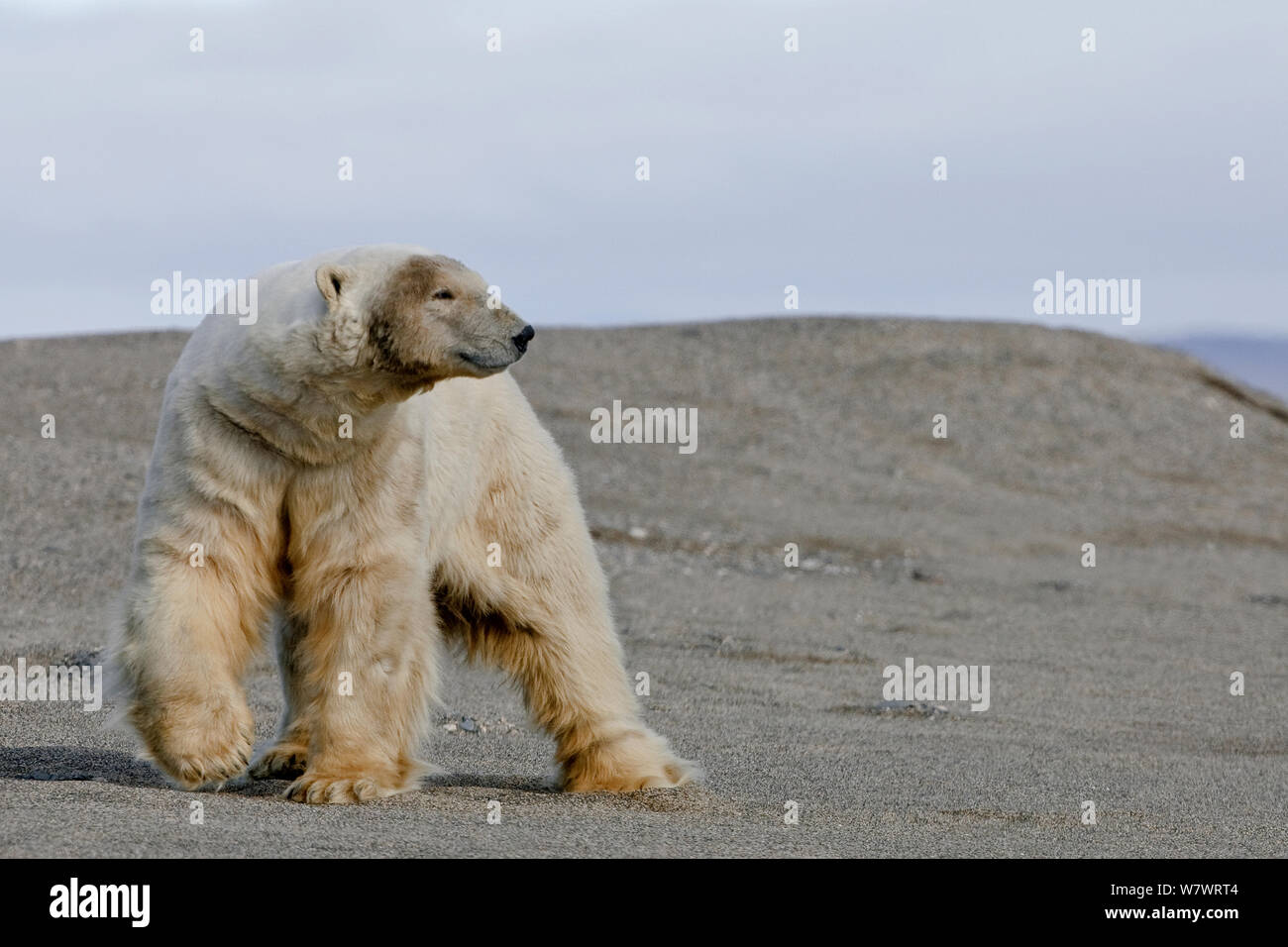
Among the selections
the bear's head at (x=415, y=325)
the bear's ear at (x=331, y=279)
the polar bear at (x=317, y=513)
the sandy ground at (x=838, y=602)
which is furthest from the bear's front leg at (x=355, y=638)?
the bear's ear at (x=331, y=279)

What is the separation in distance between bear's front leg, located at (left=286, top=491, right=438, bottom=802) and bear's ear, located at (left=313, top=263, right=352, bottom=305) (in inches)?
24.2

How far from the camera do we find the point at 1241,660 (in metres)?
11.5

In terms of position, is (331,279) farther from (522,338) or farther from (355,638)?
(355,638)

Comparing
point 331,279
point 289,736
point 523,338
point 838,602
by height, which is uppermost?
point 331,279

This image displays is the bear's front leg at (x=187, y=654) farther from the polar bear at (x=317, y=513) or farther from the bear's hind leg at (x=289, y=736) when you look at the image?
the bear's hind leg at (x=289, y=736)

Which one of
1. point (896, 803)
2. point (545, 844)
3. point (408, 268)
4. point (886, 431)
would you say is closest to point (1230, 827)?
point (896, 803)

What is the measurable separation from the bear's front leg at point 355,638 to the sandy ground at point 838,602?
0.20 meters

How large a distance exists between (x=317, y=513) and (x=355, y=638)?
42cm

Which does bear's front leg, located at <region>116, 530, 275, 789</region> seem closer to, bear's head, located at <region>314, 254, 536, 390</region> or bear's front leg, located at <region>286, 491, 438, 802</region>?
bear's front leg, located at <region>286, 491, 438, 802</region>

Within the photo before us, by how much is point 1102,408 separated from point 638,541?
1231cm

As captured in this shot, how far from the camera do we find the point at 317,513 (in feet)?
16.7

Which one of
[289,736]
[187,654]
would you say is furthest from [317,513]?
[289,736]

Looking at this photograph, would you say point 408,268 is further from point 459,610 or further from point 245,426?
point 459,610

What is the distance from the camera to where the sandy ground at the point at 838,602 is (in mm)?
5227
